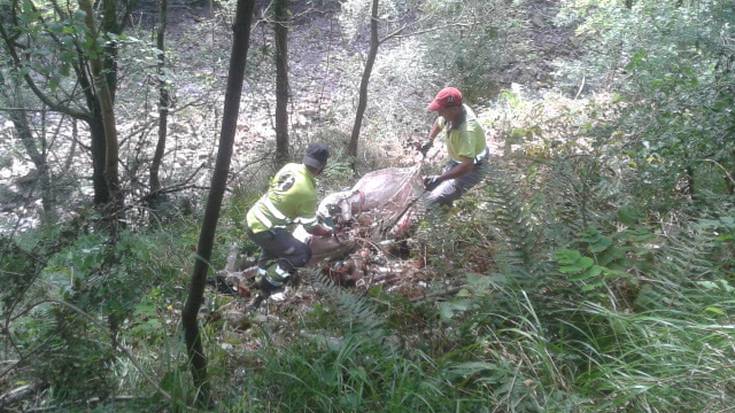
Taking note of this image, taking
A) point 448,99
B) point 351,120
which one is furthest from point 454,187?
point 351,120

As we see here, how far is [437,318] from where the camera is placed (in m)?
3.17

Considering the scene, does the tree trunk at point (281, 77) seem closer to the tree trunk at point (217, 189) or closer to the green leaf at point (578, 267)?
the tree trunk at point (217, 189)

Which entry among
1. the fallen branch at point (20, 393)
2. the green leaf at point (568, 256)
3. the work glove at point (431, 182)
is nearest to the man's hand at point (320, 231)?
the work glove at point (431, 182)

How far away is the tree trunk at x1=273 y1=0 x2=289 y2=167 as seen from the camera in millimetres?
8094

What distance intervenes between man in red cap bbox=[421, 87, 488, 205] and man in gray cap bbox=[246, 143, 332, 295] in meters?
1.15

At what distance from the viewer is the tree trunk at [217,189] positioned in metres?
2.07

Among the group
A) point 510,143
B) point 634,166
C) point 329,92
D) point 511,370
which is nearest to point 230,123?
point 511,370

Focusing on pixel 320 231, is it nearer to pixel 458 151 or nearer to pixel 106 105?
pixel 458 151

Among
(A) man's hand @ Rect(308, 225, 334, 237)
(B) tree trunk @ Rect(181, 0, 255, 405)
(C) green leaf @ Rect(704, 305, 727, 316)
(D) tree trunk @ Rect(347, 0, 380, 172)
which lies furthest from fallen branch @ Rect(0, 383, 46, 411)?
(D) tree trunk @ Rect(347, 0, 380, 172)

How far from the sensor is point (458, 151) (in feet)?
18.6

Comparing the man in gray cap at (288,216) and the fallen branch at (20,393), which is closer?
the fallen branch at (20,393)

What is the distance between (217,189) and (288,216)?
284cm

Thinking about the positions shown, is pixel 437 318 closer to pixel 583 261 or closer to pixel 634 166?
pixel 583 261

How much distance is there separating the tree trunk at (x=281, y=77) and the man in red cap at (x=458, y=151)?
10.8 ft
